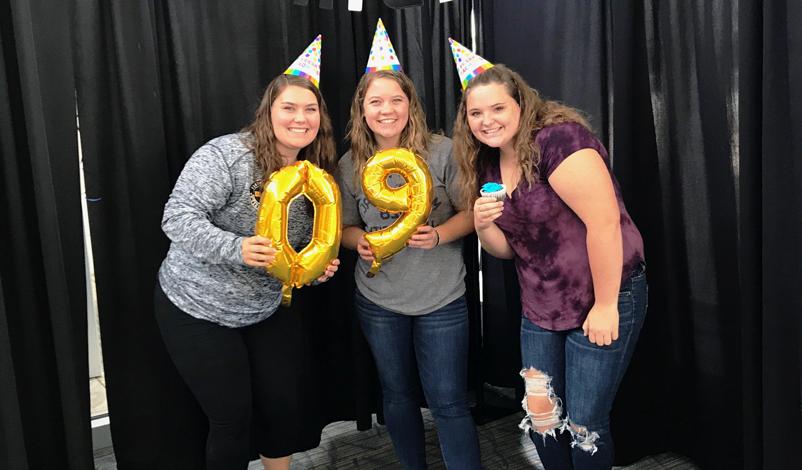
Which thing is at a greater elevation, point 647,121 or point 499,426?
point 647,121

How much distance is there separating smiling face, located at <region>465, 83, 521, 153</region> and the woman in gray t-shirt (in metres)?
0.26

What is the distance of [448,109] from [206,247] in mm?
1482

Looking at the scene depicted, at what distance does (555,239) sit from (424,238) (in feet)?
1.30

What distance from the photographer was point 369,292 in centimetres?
194

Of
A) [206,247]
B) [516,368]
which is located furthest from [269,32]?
[516,368]

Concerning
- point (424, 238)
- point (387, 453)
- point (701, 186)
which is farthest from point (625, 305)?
point (387, 453)

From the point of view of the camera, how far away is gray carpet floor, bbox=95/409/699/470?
93.6 inches

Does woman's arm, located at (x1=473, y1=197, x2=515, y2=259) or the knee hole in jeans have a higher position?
woman's arm, located at (x1=473, y1=197, x2=515, y2=259)

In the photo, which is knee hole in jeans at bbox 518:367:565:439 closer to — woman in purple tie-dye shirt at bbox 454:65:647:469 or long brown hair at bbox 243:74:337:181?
woman in purple tie-dye shirt at bbox 454:65:647:469

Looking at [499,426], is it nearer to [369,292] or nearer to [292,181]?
[369,292]

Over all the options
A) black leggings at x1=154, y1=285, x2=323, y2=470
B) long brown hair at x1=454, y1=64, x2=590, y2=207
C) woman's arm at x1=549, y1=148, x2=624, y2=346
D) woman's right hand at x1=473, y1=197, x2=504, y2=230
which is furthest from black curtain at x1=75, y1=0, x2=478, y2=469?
woman's arm at x1=549, y1=148, x2=624, y2=346

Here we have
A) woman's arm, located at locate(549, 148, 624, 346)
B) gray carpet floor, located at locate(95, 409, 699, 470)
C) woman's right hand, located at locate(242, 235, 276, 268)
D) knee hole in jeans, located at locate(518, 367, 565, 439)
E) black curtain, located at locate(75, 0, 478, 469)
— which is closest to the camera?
woman's arm, located at locate(549, 148, 624, 346)

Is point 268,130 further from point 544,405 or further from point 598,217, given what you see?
point 544,405

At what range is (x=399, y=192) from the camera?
1.76 metres
